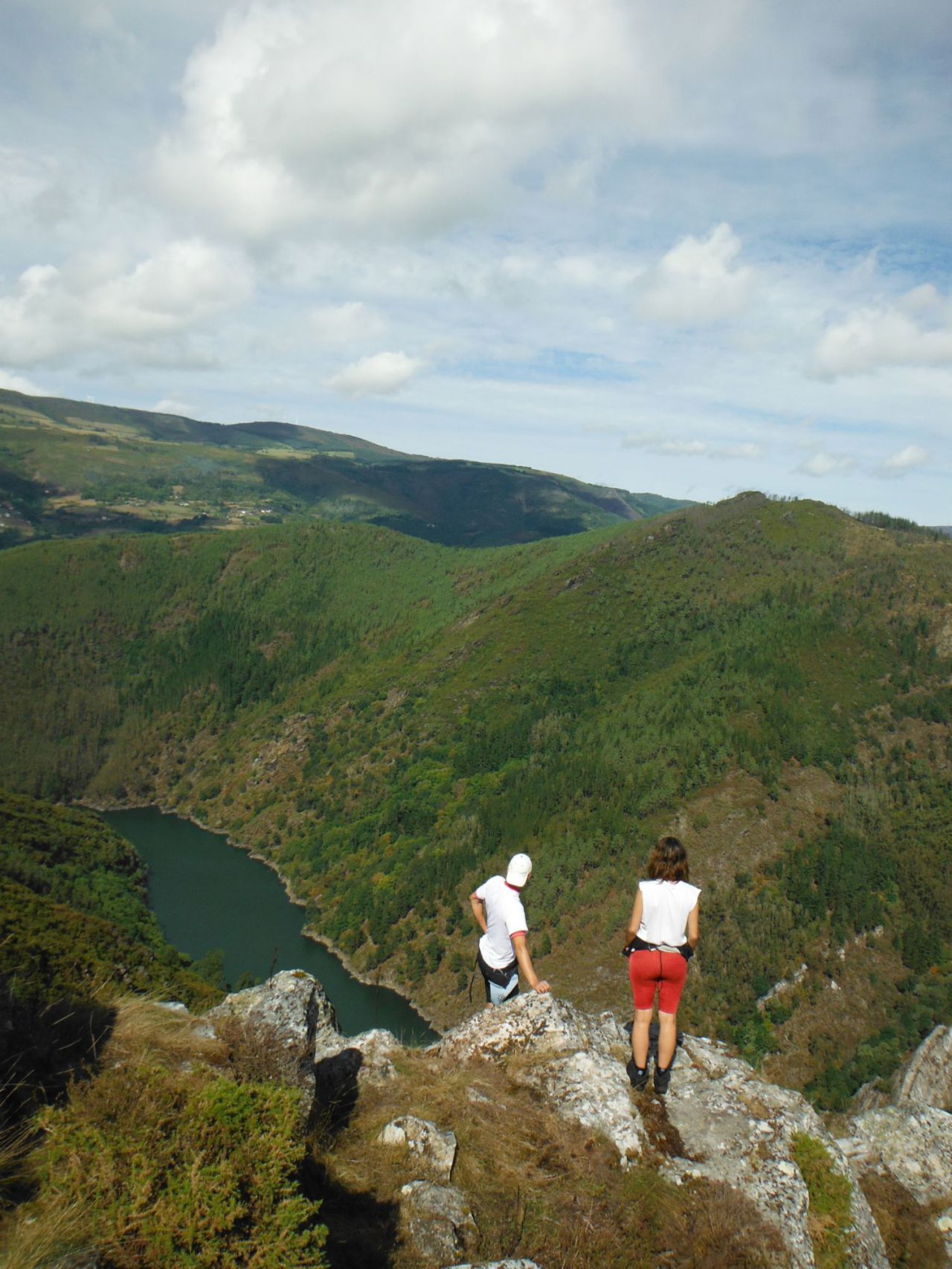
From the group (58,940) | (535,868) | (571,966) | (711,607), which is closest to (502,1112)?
(58,940)

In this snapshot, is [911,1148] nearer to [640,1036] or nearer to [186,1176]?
[640,1036]

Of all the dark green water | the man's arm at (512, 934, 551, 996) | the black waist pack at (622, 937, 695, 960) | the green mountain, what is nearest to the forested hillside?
the dark green water

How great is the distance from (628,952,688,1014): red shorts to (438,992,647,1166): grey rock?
1.18 m

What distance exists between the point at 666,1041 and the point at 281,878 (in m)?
127

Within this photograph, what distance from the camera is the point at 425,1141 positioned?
338 inches

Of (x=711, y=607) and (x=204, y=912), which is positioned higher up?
(x=711, y=607)

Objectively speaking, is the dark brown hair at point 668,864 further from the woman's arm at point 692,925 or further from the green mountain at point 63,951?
the green mountain at point 63,951

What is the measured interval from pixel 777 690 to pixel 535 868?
149 ft

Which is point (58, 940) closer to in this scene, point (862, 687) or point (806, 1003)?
point (806, 1003)

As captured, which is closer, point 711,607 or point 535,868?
point 535,868

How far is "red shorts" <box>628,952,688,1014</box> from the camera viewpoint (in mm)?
9969

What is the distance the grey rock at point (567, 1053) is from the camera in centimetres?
936

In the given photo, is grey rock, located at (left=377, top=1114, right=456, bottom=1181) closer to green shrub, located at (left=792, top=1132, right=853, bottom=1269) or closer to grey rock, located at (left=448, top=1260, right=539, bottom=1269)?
grey rock, located at (left=448, top=1260, right=539, bottom=1269)

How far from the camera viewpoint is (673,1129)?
31.2ft
